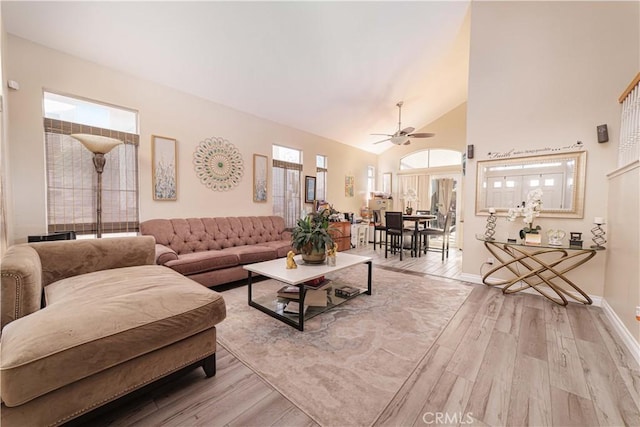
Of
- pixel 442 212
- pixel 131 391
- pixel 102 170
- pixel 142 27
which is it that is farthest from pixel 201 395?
pixel 442 212

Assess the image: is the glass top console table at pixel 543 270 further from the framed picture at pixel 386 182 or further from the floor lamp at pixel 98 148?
the floor lamp at pixel 98 148

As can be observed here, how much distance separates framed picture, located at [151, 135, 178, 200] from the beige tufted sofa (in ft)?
5.23

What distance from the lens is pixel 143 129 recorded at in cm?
329

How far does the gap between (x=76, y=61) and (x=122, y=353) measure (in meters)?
3.38

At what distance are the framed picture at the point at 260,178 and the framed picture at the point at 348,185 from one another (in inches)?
107

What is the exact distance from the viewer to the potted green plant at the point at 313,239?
265cm

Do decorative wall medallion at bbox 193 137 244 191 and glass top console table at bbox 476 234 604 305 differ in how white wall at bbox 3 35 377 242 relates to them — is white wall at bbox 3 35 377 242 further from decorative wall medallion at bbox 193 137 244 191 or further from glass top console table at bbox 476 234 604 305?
glass top console table at bbox 476 234 604 305

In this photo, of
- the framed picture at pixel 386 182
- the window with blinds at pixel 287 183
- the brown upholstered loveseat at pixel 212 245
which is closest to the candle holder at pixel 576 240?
the brown upholstered loveseat at pixel 212 245

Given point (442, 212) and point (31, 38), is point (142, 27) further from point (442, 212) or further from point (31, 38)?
point (442, 212)

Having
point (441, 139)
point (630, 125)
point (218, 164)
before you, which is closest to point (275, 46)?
point (218, 164)

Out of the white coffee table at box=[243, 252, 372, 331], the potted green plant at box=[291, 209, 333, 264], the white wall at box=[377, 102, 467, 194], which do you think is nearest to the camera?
the white coffee table at box=[243, 252, 372, 331]

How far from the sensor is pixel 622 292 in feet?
7.48

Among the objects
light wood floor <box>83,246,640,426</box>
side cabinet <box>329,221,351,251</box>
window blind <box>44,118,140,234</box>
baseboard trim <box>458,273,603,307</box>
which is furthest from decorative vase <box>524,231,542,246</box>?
window blind <box>44,118,140,234</box>

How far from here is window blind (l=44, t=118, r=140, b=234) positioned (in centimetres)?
270
